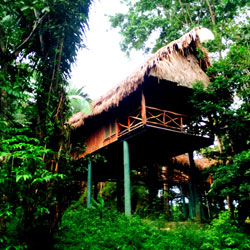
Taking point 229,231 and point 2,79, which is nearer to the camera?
point 2,79

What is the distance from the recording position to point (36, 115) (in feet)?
11.4

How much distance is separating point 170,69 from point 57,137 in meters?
5.48

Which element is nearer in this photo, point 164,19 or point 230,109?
point 230,109

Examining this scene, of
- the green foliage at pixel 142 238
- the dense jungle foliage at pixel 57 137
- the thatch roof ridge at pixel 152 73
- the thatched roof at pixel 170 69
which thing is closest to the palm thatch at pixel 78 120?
the thatched roof at pixel 170 69

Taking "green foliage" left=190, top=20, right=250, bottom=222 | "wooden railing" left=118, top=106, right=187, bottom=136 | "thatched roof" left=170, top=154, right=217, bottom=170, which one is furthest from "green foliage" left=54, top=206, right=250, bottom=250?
"thatched roof" left=170, top=154, right=217, bottom=170

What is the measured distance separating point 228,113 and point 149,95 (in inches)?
124

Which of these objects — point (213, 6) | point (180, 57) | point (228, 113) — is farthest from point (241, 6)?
point (228, 113)

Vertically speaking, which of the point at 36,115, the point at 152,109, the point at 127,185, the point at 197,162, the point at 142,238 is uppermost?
the point at 152,109

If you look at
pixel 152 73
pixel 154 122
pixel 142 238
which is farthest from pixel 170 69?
pixel 142 238

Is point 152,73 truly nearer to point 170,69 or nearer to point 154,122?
point 170,69

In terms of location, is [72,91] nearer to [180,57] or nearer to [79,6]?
[180,57]

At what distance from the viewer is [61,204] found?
132 inches

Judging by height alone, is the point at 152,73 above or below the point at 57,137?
above

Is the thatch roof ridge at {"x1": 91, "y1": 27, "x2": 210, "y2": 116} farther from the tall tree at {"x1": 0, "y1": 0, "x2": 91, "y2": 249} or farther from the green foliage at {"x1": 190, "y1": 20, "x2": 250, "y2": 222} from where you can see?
the tall tree at {"x1": 0, "y1": 0, "x2": 91, "y2": 249}
